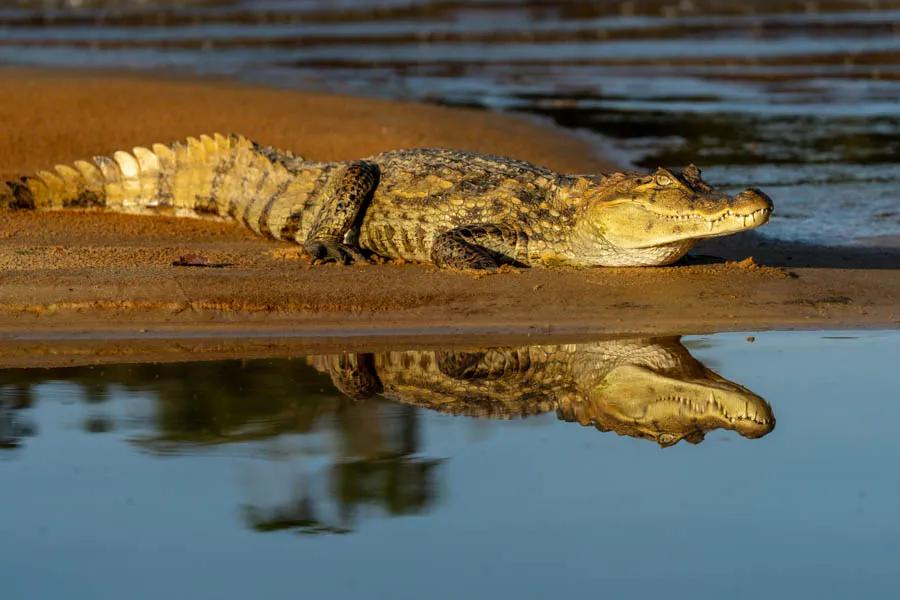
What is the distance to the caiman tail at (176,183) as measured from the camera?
1088 centimetres

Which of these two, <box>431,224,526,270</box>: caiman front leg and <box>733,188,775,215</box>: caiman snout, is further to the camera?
<box>431,224,526,270</box>: caiman front leg

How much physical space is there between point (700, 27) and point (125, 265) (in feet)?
74.0

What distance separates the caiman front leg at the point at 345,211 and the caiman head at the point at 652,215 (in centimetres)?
128

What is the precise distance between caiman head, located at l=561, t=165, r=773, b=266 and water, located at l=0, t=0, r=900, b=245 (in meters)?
2.24

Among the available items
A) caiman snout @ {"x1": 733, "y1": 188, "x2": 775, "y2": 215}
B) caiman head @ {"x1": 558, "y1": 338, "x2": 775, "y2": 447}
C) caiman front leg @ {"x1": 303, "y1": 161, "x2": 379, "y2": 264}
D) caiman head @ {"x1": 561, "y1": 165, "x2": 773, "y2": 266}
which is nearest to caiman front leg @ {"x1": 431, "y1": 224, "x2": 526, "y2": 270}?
caiman head @ {"x1": 561, "y1": 165, "x2": 773, "y2": 266}

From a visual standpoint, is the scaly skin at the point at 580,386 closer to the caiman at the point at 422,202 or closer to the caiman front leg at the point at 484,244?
the caiman at the point at 422,202

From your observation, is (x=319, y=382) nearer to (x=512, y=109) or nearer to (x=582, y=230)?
(x=582, y=230)

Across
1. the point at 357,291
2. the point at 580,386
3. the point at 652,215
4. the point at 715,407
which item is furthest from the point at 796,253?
the point at 715,407

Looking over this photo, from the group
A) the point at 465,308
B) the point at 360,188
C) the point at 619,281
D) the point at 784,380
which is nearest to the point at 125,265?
the point at 360,188

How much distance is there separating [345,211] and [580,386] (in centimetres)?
323

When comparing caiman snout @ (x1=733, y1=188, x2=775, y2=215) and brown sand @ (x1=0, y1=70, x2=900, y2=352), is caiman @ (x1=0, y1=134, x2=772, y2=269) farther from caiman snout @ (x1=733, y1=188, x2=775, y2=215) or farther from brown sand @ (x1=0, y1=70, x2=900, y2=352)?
brown sand @ (x1=0, y1=70, x2=900, y2=352)

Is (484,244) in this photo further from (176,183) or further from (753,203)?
(176,183)

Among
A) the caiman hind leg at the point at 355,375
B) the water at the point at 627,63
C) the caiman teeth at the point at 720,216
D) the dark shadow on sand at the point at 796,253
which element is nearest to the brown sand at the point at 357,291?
the dark shadow on sand at the point at 796,253

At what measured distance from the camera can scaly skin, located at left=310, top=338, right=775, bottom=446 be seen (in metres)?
6.57
